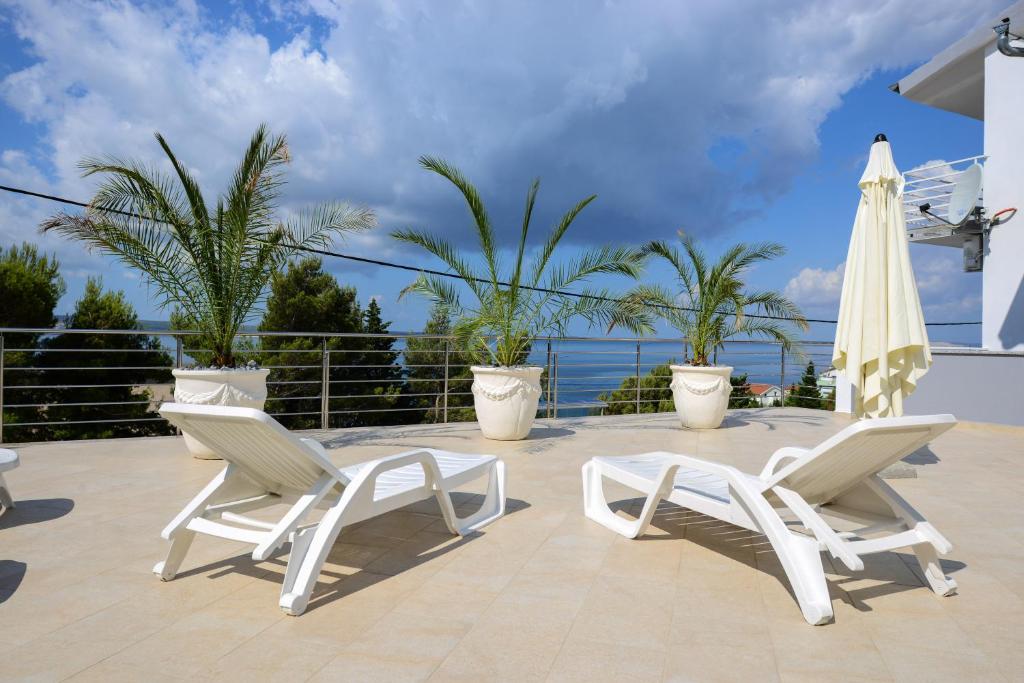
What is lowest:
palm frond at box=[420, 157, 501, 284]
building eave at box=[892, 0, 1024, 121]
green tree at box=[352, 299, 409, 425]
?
green tree at box=[352, 299, 409, 425]

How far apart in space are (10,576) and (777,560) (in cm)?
350

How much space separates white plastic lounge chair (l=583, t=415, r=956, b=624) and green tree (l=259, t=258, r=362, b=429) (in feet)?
46.6

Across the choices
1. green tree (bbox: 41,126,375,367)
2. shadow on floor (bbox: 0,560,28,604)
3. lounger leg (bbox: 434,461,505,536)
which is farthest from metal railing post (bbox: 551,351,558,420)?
shadow on floor (bbox: 0,560,28,604)

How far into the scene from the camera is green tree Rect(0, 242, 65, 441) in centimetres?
1283

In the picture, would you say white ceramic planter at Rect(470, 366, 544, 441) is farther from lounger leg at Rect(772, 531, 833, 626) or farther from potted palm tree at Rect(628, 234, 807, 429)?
lounger leg at Rect(772, 531, 833, 626)

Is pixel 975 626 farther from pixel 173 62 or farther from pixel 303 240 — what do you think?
pixel 173 62

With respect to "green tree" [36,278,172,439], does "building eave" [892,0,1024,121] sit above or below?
above

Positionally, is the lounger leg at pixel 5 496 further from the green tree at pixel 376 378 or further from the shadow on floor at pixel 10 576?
the green tree at pixel 376 378

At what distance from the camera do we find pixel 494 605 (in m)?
2.47

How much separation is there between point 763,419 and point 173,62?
11322mm

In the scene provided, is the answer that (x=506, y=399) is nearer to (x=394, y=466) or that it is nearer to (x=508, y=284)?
(x=508, y=284)

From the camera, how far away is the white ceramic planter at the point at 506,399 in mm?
6617

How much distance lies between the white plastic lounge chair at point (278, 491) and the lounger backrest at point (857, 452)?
1.70 meters

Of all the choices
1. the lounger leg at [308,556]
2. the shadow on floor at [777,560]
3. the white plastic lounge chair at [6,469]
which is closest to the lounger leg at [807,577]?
the shadow on floor at [777,560]
